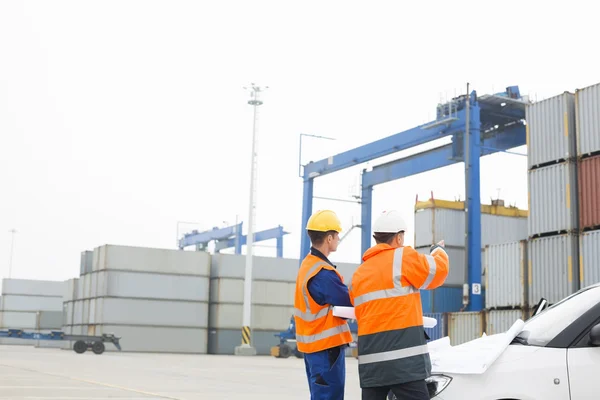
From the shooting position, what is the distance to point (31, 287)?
66000 mm

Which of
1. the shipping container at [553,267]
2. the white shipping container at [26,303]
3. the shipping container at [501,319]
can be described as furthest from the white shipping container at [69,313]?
the shipping container at [553,267]

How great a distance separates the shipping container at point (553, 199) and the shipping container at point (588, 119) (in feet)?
2.22

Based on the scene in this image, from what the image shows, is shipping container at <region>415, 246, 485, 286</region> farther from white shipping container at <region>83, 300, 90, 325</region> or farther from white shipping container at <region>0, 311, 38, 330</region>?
white shipping container at <region>0, 311, 38, 330</region>

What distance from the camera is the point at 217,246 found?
54.6 m

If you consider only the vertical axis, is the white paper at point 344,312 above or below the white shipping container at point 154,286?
below

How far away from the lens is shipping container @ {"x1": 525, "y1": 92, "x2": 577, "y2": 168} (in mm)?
19875

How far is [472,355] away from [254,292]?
37860 millimetres

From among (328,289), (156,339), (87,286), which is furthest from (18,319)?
(328,289)

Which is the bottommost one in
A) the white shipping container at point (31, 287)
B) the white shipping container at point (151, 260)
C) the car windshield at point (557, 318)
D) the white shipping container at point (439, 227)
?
the car windshield at point (557, 318)

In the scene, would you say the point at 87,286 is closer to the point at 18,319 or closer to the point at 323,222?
the point at 18,319

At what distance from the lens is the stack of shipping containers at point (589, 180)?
18328 mm

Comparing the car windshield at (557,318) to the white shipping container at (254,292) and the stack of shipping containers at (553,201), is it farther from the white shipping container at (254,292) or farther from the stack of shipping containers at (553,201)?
the white shipping container at (254,292)

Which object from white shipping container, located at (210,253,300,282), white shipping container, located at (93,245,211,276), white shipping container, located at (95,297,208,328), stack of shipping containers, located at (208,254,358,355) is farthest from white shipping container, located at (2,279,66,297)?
stack of shipping containers, located at (208,254,358,355)

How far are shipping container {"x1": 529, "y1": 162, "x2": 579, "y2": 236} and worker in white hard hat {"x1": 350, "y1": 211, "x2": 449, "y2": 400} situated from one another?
16342 mm
